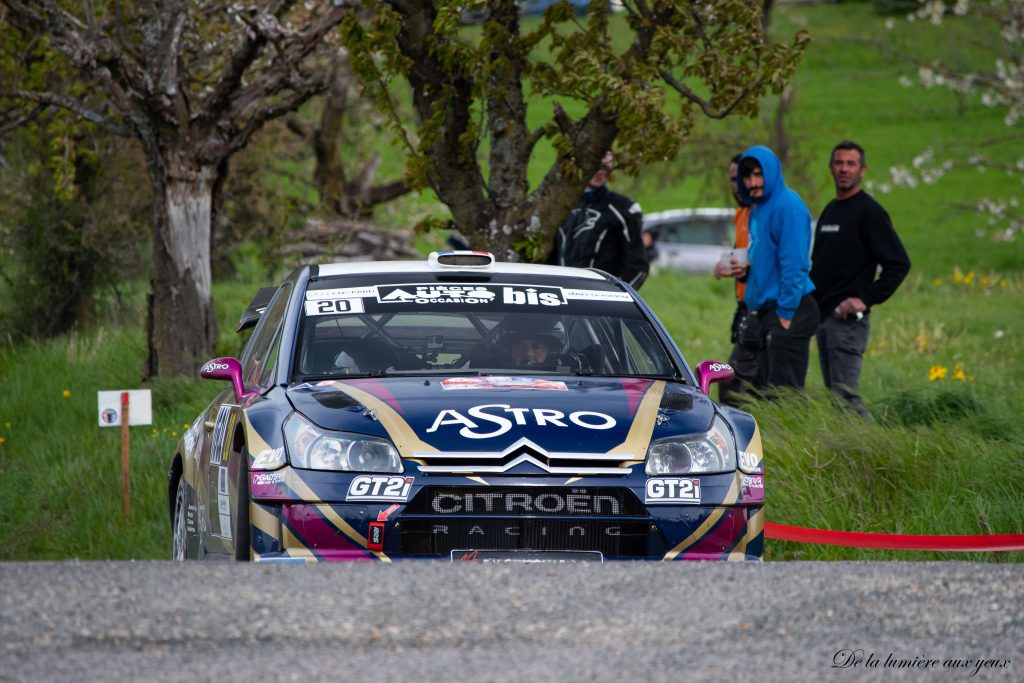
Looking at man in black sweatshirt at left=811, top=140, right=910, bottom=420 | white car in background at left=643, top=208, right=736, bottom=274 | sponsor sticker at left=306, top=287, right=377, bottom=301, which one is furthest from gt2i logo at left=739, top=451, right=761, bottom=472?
white car in background at left=643, top=208, right=736, bottom=274

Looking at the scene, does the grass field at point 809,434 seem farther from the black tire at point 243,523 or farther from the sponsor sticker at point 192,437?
the black tire at point 243,523

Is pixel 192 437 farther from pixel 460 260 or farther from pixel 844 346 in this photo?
pixel 844 346

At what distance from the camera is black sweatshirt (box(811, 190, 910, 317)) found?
1024 cm

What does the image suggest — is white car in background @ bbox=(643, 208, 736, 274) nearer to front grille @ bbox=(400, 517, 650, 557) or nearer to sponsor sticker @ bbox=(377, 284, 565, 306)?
sponsor sticker @ bbox=(377, 284, 565, 306)

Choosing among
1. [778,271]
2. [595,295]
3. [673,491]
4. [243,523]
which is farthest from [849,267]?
[243,523]

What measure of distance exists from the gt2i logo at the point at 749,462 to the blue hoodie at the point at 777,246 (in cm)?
388

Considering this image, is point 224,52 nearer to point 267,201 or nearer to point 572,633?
point 267,201

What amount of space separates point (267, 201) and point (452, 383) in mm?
16918

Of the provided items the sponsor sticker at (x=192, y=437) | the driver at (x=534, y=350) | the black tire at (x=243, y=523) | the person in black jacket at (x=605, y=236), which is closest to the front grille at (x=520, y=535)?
the black tire at (x=243, y=523)

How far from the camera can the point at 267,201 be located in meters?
22.6

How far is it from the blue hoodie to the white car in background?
72.6 feet

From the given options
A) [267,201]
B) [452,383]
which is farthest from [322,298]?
[267,201]

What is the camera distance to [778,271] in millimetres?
9914

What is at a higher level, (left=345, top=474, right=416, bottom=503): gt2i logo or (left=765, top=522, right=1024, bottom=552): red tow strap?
(left=345, top=474, right=416, bottom=503): gt2i logo
